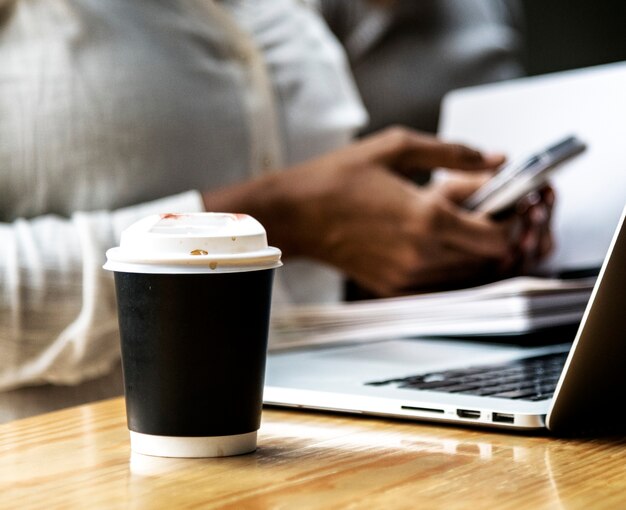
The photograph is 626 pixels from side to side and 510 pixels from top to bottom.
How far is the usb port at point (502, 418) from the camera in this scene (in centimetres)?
44

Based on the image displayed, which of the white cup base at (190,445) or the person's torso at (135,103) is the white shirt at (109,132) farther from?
the white cup base at (190,445)

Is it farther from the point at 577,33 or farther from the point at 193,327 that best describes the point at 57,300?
the point at 577,33

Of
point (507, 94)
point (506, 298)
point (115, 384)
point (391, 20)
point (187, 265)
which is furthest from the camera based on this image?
point (391, 20)

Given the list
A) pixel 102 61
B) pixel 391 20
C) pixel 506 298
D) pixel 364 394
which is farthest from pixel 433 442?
pixel 391 20

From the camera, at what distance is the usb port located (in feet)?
1.46

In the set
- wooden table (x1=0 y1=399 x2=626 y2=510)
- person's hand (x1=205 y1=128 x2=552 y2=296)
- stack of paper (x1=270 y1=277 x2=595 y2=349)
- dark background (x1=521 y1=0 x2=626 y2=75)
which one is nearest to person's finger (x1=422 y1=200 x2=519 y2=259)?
person's hand (x1=205 y1=128 x2=552 y2=296)

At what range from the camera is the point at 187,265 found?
373mm

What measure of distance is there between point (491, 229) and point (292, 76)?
357mm

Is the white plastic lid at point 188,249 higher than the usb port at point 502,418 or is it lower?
higher

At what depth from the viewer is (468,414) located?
456 millimetres

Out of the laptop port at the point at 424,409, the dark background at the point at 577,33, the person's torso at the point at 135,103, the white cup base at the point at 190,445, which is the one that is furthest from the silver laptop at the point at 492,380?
the dark background at the point at 577,33

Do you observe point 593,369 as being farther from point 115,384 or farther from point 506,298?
point 115,384

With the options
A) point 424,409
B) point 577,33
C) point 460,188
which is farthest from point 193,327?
point 577,33

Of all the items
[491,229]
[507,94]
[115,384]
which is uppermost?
[507,94]
